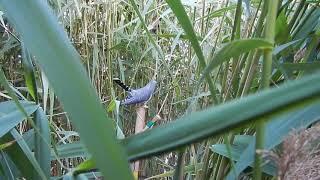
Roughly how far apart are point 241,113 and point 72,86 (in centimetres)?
7

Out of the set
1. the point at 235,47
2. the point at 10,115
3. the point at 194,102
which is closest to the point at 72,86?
the point at 235,47

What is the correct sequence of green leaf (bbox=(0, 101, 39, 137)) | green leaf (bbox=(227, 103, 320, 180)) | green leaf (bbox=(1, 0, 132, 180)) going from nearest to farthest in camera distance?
green leaf (bbox=(1, 0, 132, 180)), green leaf (bbox=(227, 103, 320, 180)), green leaf (bbox=(0, 101, 39, 137))

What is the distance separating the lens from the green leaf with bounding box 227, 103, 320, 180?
0.46 meters

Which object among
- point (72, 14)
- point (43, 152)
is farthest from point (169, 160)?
point (43, 152)

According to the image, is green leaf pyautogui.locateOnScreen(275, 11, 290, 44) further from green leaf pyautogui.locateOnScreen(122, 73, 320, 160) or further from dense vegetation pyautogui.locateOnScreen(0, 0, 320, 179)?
green leaf pyautogui.locateOnScreen(122, 73, 320, 160)

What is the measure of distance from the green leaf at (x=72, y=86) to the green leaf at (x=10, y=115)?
39cm

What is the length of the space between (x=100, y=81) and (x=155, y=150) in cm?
111

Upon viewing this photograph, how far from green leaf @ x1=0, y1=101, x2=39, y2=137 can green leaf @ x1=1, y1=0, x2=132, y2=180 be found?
0.39 metres

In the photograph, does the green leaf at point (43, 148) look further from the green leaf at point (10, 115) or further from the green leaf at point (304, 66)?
the green leaf at point (304, 66)

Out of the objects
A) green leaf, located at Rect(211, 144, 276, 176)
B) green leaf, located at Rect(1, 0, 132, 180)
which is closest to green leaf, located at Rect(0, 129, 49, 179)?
green leaf, located at Rect(211, 144, 276, 176)

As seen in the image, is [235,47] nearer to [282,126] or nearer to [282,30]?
[282,126]

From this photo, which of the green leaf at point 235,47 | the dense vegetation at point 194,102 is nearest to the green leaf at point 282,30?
the dense vegetation at point 194,102

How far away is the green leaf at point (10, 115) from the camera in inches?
22.5

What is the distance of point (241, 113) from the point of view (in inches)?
7.7
